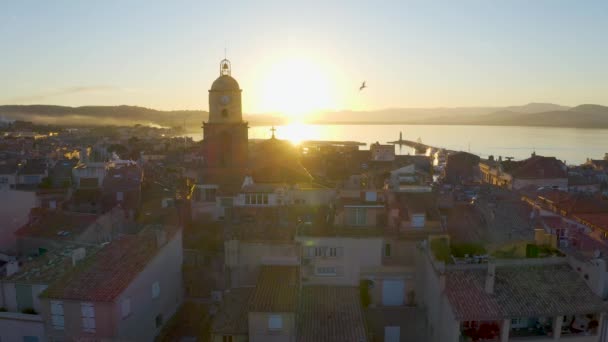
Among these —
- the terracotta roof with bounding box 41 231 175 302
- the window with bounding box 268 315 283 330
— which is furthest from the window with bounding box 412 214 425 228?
the terracotta roof with bounding box 41 231 175 302

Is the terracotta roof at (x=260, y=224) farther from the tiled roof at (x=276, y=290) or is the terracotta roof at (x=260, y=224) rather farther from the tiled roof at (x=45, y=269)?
the tiled roof at (x=45, y=269)

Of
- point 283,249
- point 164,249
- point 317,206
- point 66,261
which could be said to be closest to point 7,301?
point 66,261

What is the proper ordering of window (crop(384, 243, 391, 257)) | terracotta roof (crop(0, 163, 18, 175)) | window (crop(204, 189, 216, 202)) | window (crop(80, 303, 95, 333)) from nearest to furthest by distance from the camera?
window (crop(80, 303, 95, 333))
window (crop(384, 243, 391, 257))
window (crop(204, 189, 216, 202))
terracotta roof (crop(0, 163, 18, 175))

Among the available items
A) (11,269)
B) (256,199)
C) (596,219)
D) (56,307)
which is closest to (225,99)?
(256,199)

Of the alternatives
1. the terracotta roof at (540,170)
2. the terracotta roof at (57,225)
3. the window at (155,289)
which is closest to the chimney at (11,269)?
the window at (155,289)

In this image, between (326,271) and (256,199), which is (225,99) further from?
(326,271)

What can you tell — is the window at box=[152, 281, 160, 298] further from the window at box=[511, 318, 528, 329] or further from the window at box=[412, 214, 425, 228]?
the window at box=[511, 318, 528, 329]

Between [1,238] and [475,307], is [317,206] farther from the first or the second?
[1,238]
